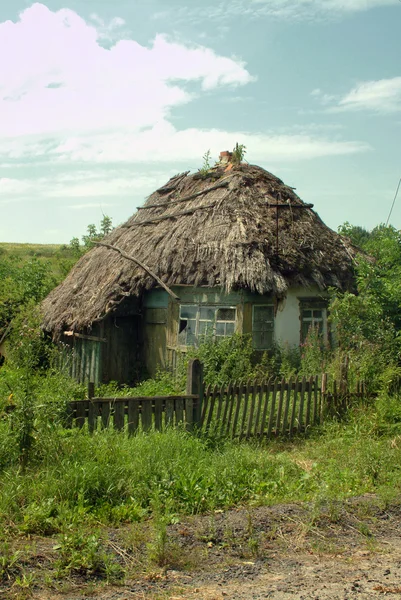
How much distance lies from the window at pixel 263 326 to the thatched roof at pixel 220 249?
0.52m

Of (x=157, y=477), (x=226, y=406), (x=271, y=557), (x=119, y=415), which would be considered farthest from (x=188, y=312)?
(x=271, y=557)

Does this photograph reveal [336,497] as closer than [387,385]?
Yes

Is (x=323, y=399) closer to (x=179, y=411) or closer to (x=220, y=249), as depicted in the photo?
(x=179, y=411)

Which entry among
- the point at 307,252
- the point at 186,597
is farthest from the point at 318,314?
the point at 186,597

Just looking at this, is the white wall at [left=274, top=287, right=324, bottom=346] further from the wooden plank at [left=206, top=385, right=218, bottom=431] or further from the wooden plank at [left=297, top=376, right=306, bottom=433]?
the wooden plank at [left=206, top=385, right=218, bottom=431]

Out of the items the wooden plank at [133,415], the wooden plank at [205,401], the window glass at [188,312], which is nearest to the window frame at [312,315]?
the window glass at [188,312]

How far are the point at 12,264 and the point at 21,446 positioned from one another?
706 inches

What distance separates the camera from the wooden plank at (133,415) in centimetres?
705

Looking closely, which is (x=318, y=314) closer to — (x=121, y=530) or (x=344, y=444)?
(x=344, y=444)

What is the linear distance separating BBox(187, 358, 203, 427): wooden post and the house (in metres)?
4.89

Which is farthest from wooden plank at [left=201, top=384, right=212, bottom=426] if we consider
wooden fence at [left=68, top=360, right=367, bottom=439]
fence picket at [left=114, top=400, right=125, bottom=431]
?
fence picket at [left=114, top=400, right=125, bottom=431]

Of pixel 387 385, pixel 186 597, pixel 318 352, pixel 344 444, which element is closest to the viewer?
pixel 186 597

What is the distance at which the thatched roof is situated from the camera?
1289 cm

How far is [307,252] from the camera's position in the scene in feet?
45.9
